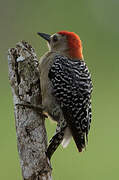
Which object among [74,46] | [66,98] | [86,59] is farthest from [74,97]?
[86,59]

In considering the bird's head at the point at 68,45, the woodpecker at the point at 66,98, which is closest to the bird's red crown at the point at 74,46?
the bird's head at the point at 68,45

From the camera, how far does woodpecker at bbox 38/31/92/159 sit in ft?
18.0

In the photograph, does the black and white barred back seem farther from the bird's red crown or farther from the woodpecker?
the bird's red crown

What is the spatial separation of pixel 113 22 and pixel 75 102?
314 inches

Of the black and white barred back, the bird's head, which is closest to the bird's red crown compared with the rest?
the bird's head

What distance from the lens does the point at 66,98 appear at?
18.1ft

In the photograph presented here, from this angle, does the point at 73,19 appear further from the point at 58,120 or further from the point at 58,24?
the point at 58,120

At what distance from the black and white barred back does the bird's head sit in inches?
19.7

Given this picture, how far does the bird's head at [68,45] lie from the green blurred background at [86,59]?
1832 mm

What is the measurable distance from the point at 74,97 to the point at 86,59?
14.4 feet

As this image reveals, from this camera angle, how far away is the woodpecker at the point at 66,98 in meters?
5.49

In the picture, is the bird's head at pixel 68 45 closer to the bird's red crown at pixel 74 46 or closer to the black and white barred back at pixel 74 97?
the bird's red crown at pixel 74 46

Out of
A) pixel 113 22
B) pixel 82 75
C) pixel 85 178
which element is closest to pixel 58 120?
pixel 82 75

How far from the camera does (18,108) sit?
4.98m
